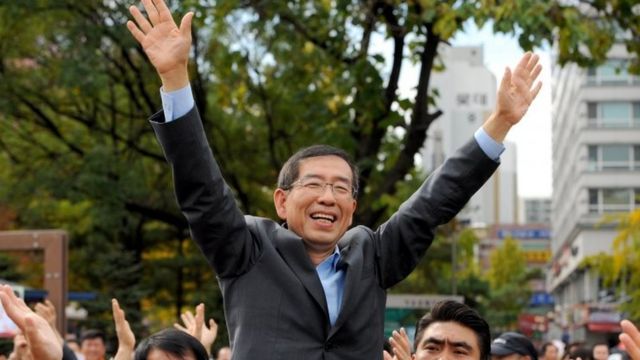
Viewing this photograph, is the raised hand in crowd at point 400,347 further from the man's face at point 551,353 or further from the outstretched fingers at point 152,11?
the man's face at point 551,353

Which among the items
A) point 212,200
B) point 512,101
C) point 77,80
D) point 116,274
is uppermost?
point 77,80

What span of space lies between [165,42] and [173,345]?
1.52 meters

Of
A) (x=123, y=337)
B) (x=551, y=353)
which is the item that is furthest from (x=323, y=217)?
(x=551, y=353)

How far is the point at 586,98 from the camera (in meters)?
65.8

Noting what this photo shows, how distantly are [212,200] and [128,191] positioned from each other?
1570cm

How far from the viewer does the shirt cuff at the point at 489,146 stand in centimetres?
439

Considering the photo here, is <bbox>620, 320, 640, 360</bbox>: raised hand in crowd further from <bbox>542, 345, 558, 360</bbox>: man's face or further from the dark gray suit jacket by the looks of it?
<bbox>542, 345, 558, 360</bbox>: man's face

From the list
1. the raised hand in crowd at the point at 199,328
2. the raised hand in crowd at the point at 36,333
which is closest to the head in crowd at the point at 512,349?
the raised hand in crowd at the point at 199,328

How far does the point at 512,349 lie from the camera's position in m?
8.48

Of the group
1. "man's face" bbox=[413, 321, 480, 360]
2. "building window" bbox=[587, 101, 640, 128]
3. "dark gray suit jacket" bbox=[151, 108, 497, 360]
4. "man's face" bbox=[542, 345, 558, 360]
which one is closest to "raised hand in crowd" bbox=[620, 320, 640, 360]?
"dark gray suit jacket" bbox=[151, 108, 497, 360]

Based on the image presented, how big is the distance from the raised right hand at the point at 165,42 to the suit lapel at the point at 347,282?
0.79 meters

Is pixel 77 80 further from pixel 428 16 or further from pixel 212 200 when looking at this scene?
pixel 212 200

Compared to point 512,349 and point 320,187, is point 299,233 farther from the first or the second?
point 512,349

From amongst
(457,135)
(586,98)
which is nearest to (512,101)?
(586,98)
